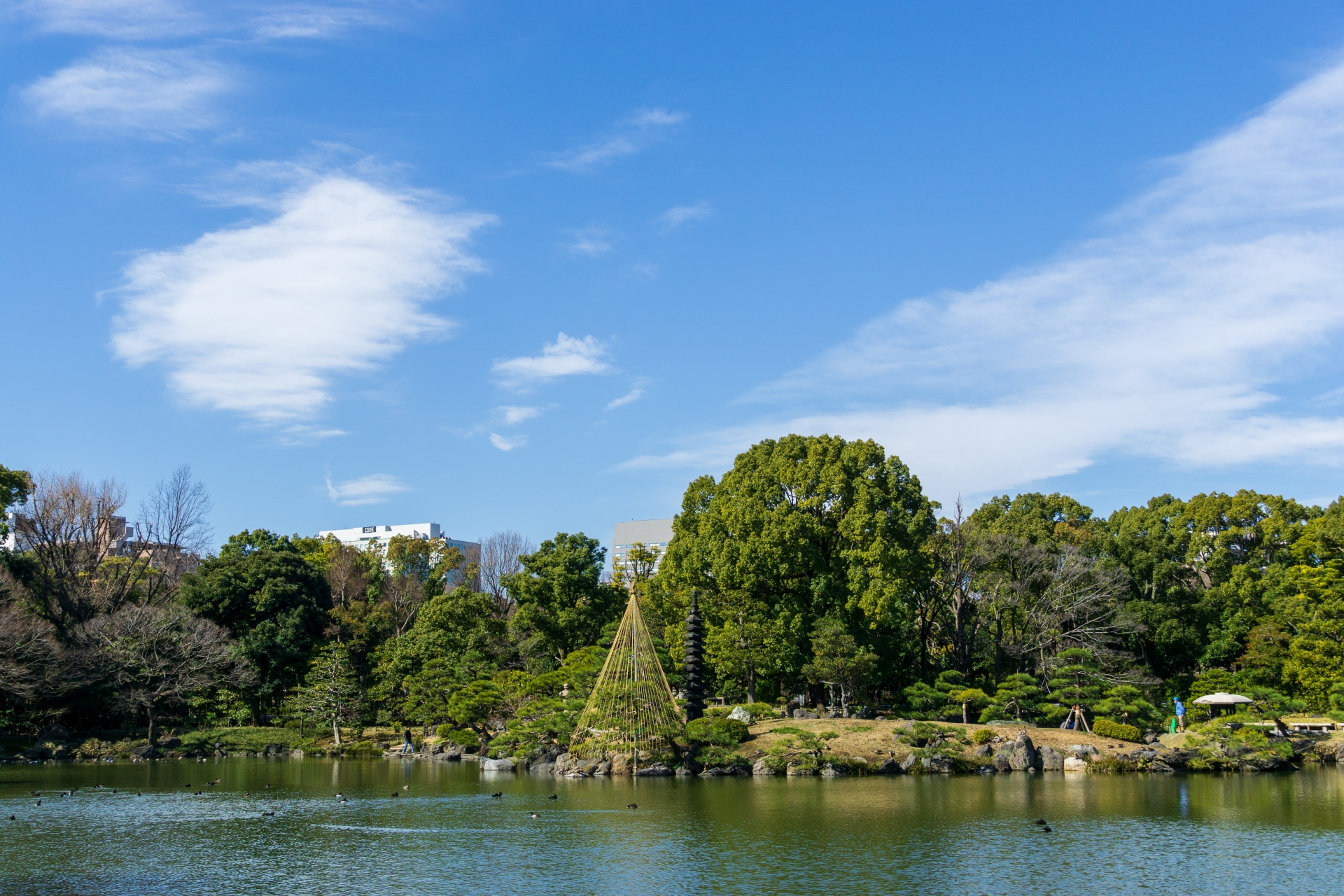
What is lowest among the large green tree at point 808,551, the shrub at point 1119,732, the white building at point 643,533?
the shrub at point 1119,732

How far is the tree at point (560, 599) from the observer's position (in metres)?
43.0

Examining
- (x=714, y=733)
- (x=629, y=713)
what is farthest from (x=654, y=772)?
(x=714, y=733)

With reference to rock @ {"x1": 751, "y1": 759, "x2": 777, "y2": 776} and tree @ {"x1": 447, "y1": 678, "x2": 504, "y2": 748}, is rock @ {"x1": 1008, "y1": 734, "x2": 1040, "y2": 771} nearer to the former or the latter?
rock @ {"x1": 751, "y1": 759, "x2": 777, "y2": 776}

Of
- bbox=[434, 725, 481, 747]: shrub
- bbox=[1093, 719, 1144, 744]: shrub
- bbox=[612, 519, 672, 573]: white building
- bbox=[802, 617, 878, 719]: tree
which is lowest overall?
bbox=[434, 725, 481, 747]: shrub

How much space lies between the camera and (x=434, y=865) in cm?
1561

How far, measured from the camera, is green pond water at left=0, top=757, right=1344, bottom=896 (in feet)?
46.8

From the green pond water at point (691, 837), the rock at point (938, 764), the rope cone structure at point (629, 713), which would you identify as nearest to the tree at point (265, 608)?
the green pond water at point (691, 837)

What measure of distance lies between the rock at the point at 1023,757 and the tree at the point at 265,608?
31.6m

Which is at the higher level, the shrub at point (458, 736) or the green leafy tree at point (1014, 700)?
the green leafy tree at point (1014, 700)

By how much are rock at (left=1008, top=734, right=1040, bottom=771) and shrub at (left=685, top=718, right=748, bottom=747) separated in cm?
866

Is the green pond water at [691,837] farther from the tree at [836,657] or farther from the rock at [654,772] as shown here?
the tree at [836,657]

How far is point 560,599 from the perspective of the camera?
43.1 meters

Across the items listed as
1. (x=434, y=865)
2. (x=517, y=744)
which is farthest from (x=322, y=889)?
(x=517, y=744)

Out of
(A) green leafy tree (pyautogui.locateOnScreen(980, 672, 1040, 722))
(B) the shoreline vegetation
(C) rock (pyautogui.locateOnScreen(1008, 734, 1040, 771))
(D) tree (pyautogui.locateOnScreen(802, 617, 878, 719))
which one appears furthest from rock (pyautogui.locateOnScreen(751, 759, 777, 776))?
(A) green leafy tree (pyautogui.locateOnScreen(980, 672, 1040, 722))
